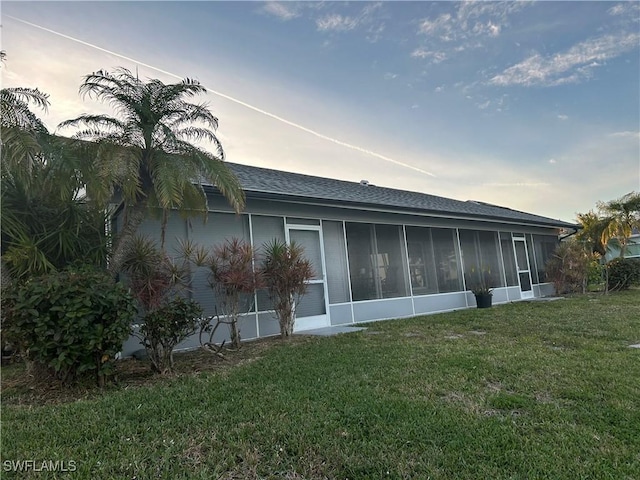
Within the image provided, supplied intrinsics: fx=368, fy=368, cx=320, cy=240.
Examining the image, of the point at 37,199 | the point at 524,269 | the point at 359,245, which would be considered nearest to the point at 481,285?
the point at 524,269

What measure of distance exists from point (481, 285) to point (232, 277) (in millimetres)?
9590

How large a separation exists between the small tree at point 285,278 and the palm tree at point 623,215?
631 inches

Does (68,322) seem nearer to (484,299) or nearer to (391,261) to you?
(391,261)

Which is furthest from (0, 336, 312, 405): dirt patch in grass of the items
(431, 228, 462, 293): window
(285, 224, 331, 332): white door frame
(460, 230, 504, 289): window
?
(460, 230, 504, 289): window

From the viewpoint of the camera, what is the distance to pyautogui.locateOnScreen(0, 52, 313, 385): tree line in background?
13.1ft

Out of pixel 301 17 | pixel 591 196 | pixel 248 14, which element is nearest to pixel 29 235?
pixel 248 14

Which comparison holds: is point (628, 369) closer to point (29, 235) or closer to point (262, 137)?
point (29, 235)

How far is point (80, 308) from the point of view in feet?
13.0

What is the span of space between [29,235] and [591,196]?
2383 centimetres

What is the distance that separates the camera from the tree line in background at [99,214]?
3986 mm

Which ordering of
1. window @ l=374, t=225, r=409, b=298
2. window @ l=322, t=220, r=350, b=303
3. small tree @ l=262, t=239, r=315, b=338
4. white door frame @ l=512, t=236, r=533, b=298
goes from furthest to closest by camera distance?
1. white door frame @ l=512, t=236, r=533, b=298
2. window @ l=374, t=225, r=409, b=298
3. window @ l=322, t=220, r=350, b=303
4. small tree @ l=262, t=239, r=315, b=338

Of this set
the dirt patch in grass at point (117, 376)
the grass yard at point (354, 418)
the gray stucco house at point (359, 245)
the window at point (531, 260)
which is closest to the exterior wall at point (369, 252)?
the gray stucco house at point (359, 245)

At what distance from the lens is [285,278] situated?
7.28m

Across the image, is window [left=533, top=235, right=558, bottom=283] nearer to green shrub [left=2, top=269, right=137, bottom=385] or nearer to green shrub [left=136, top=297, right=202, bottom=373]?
green shrub [left=136, top=297, right=202, bottom=373]
